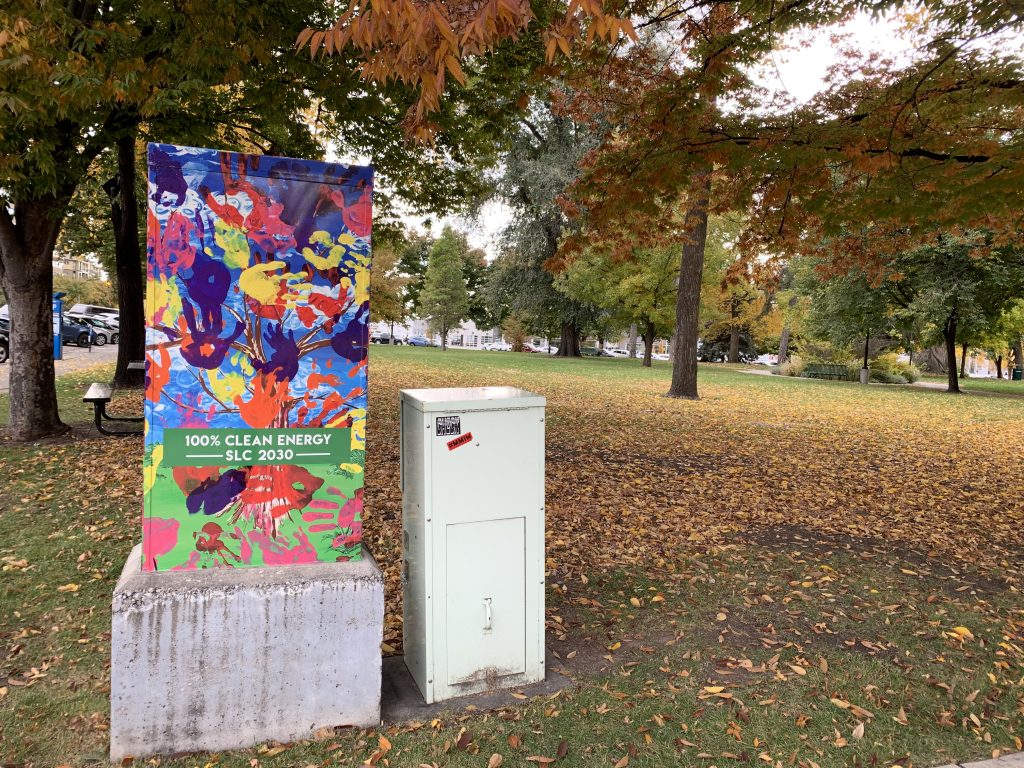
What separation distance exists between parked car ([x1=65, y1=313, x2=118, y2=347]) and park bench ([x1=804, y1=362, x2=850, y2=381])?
3479 centimetres

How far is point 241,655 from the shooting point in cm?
274

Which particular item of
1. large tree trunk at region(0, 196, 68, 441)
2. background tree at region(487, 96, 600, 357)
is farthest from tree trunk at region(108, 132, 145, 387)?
background tree at region(487, 96, 600, 357)

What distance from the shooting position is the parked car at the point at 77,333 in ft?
95.2

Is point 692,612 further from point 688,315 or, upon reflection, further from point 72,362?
point 72,362

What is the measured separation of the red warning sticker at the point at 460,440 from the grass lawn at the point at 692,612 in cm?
123

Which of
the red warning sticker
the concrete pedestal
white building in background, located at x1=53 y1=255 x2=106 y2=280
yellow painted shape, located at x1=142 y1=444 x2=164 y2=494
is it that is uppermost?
white building in background, located at x1=53 y1=255 x2=106 y2=280

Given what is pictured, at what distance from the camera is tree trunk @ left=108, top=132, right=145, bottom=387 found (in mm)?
13000

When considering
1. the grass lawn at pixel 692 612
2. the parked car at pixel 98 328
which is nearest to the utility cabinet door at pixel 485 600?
the grass lawn at pixel 692 612

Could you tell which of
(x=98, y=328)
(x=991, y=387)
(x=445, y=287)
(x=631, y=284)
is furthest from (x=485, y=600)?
(x=445, y=287)

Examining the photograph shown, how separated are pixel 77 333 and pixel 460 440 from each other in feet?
107

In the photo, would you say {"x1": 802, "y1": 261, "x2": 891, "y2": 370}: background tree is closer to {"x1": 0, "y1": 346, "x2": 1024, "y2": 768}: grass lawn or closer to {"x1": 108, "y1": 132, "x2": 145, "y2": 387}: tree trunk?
{"x1": 0, "y1": 346, "x2": 1024, "y2": 768}: grass lawn

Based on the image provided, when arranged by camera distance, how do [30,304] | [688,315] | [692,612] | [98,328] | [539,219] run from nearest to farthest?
[692,612]
[30,304]
[688,315]
[98,328]
[539,219]

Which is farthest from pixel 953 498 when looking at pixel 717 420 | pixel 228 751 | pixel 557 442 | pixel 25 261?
pixel 25 261

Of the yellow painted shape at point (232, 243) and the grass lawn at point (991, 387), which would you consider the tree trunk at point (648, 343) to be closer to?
the grass lawn at point (991, 387)
